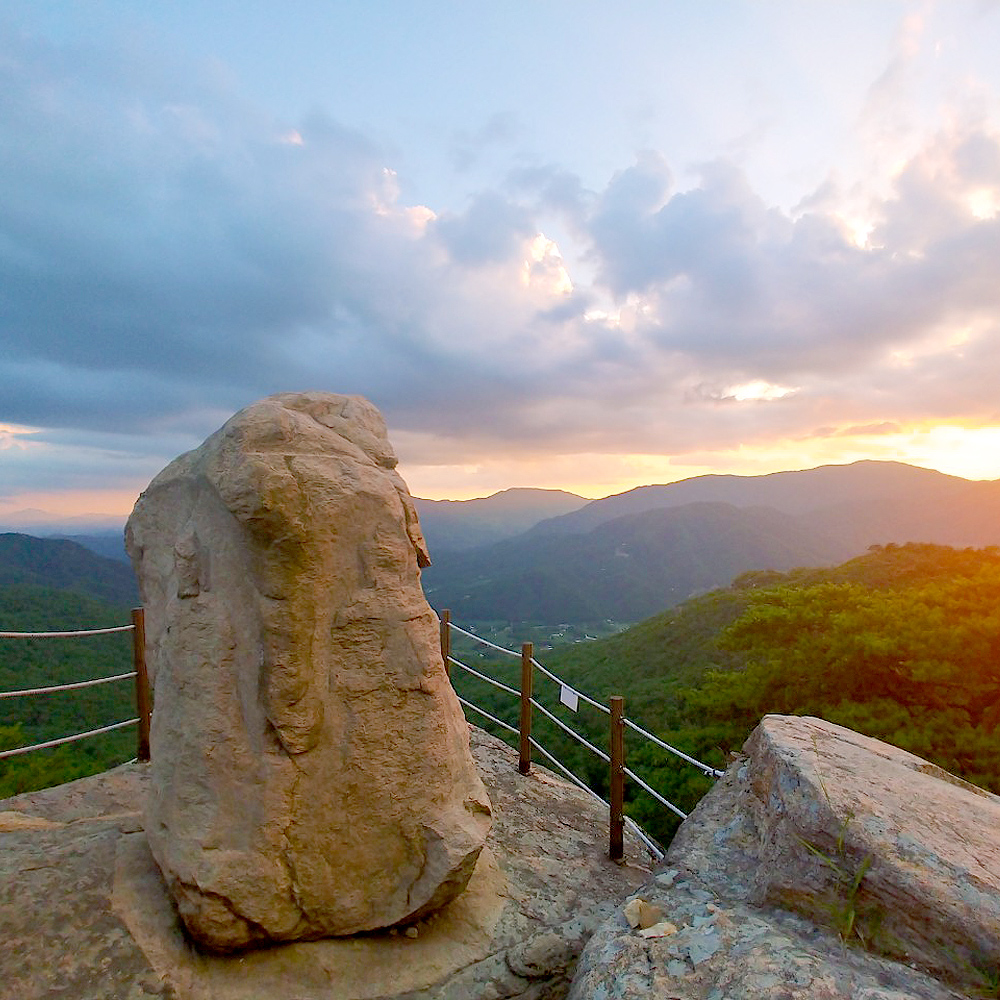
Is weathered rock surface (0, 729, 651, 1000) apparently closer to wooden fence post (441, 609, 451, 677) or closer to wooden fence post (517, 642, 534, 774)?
wooden fence post (517, 642, 534, 774)

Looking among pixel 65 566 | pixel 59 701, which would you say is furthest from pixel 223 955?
pixel 65 566

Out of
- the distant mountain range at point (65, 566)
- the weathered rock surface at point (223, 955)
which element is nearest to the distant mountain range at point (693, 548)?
the distant mountain range at point (65, 566)

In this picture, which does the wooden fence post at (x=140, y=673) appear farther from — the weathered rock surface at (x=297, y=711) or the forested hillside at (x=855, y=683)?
the forested hillside at (x=855, y=683)

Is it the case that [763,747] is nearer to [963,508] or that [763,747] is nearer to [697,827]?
[697,827]

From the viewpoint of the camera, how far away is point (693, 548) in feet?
226

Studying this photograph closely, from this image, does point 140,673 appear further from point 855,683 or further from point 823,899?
point 855,683

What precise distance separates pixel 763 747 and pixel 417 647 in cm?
194

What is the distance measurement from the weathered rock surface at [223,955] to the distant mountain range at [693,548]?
4437 cm

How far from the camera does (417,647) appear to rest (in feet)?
12.3

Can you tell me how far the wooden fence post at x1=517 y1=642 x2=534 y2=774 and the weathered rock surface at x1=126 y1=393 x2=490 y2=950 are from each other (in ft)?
7.12

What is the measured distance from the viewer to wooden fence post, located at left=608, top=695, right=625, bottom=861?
480cm

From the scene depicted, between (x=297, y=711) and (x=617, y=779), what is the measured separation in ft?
8.20

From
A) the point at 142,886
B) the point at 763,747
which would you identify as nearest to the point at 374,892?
the point at 142,886

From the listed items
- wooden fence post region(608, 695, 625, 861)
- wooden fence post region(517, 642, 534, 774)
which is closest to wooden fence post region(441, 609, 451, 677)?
wooden fence post region(517, 642, 534, 774)
